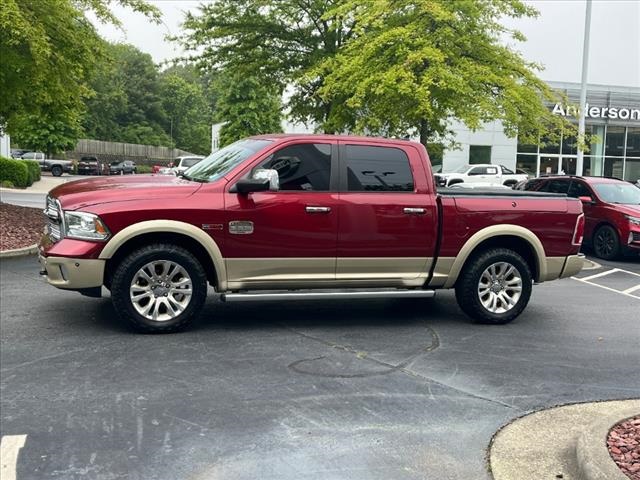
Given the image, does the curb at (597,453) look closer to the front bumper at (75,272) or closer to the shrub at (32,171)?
the front bumper at (75,272)

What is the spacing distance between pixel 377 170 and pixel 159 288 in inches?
100

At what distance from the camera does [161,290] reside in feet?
21.0

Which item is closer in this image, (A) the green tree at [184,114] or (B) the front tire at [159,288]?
(B) the front tire at [159,288]

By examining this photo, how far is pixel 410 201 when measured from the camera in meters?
7.04

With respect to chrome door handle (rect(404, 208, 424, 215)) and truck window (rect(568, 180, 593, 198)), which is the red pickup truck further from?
truck window (rect(568, 180, 593, 198))

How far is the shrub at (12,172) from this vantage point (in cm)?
2986

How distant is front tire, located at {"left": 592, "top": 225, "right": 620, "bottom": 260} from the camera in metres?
13.2

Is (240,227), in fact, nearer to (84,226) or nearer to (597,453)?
(84,226)

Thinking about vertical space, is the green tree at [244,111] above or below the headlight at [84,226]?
above

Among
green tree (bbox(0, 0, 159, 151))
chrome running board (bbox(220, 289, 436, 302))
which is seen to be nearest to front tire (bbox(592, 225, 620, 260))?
chrome running board (bbox(220, 289, 436, 302))

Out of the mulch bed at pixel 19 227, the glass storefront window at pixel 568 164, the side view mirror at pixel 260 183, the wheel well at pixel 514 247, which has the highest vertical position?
the glass storefront window at pixel 568 164

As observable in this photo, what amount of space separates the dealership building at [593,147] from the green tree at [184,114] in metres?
57.6

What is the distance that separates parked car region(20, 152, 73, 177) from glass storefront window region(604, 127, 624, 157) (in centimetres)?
3770

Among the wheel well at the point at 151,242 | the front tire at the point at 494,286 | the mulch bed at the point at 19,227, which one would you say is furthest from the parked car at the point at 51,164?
the front tire at the point at 494,286
